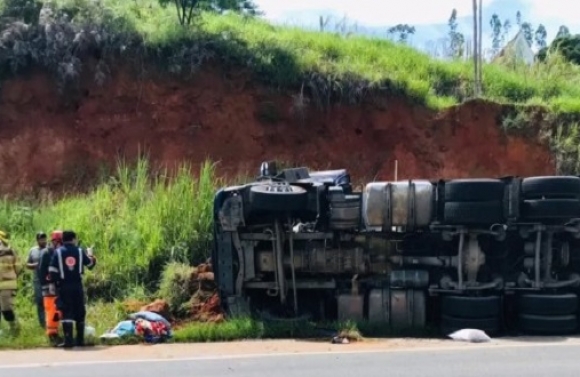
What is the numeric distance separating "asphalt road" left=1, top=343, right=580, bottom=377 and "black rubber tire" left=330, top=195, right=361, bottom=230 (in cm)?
242

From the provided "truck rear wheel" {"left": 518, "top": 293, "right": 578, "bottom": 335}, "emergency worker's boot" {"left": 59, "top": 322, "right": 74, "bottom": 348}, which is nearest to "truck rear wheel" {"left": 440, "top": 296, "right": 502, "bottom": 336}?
"truck rear wheel" {"left": 518, "top": 293, "right": 578, "bottom": 335}

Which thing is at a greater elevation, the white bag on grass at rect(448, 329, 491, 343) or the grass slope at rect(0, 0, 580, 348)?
the grass slope at rect(0, 0, 580, 348)

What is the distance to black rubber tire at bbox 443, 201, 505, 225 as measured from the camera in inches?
475

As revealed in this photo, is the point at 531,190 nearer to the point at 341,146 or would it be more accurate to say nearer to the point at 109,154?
the point at 341,146

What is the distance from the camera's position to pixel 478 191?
12109 mm

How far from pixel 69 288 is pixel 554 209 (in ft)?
20.3

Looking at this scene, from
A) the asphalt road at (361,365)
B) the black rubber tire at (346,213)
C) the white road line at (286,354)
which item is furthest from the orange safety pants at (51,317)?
the black rubber tire at (346,213)

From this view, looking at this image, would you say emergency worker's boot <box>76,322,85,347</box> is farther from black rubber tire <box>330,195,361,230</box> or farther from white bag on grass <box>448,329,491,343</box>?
white bag on grass <box>448,329,491,343</box>

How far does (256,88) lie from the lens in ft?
71.2

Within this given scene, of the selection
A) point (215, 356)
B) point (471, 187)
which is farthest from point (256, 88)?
point (215, 356)

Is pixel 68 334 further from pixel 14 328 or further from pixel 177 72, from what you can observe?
pixel 177 72

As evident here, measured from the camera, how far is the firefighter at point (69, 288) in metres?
11.9

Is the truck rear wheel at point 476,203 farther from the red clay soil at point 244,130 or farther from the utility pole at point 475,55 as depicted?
the utility pole at point 475,55

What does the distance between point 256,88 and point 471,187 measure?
10290 mm
